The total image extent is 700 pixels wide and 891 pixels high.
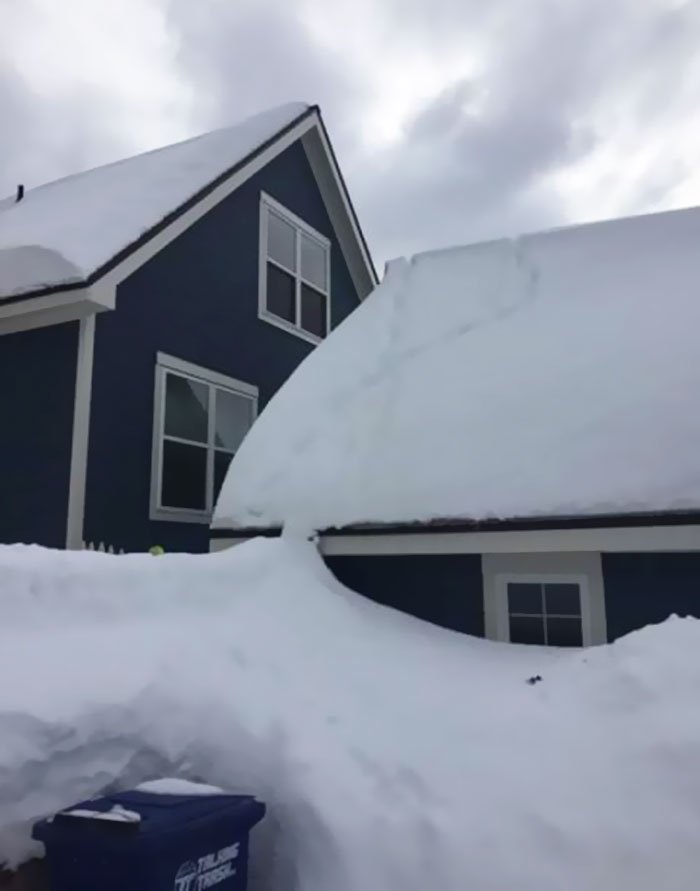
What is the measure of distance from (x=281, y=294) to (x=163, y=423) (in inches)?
141

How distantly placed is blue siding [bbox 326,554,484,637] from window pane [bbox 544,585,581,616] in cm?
56

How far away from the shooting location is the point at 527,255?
9398mm

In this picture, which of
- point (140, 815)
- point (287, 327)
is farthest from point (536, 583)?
point (287, 327)

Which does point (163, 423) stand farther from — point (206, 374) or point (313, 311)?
point (313, 311)

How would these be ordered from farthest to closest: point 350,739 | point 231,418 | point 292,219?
1. point 292,219
2. point 231,418
3. point 350,739

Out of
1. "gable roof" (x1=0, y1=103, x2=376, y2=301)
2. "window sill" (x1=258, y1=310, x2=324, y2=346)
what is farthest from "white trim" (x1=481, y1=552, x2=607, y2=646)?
"window sill" (x1=258, y1=310, x2=324, y2=346)

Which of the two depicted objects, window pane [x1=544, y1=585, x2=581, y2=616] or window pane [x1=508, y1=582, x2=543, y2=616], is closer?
window pane [x1=544, y1=585, x2=581, y2=616]

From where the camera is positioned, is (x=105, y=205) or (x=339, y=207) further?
(x=339, y=207)

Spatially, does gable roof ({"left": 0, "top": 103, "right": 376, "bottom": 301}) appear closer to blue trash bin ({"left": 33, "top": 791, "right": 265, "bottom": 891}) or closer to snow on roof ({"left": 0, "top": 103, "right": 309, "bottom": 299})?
snow on roof ({"left": 0, "top": 103, "right": 309, "bottom": 299})

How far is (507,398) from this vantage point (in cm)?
709

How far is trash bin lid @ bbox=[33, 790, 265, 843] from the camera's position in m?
2.70

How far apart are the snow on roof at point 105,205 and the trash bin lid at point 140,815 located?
621cm

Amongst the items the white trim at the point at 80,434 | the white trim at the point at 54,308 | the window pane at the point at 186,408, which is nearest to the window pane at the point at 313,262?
the window pane at the point at 186,408

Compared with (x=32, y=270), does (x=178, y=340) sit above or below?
below
